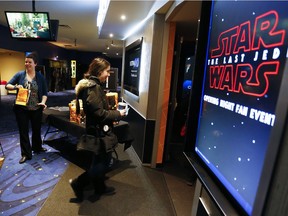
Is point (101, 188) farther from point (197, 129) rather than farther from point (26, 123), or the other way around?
point (197, 129)

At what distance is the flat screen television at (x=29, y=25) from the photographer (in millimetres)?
4039

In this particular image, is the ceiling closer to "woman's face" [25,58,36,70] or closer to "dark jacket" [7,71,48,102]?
"woman's face" [25,58,36,70]

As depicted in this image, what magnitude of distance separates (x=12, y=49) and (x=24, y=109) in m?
6.58

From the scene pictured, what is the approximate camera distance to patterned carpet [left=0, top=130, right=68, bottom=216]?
7.08 ft

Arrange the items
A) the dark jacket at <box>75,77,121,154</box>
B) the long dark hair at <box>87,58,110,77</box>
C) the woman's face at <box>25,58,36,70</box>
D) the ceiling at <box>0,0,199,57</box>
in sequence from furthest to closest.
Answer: the woman's face at <box>25,58,36,70</box> < the ceiling at <box>0,0,199,57</box> < the long dark hair at <box>87,58,110,77</box> < the dark jacket at <box>75,77,121,154</box>

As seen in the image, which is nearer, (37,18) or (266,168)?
(266,168)

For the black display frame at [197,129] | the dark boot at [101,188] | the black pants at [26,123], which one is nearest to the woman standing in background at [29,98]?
the black pants at [26,123]

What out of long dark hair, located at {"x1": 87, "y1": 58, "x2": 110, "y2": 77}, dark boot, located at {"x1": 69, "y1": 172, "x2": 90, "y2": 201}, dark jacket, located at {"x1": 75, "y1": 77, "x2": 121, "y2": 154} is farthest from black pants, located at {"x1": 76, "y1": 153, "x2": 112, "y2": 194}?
long dark hair, located at {"x1": 87, "y1": 58, "x2": 110, "y2": 77}

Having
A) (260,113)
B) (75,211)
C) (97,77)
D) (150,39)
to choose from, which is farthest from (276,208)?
(150,39)

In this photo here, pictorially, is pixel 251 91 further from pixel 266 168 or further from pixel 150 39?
pixel 150 39

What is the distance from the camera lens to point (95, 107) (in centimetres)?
197

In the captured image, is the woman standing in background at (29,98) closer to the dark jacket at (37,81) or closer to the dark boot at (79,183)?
the dark jacket at (37,81)

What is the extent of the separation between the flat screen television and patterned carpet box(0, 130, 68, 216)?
240 centimetres

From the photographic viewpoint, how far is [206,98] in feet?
3.37
